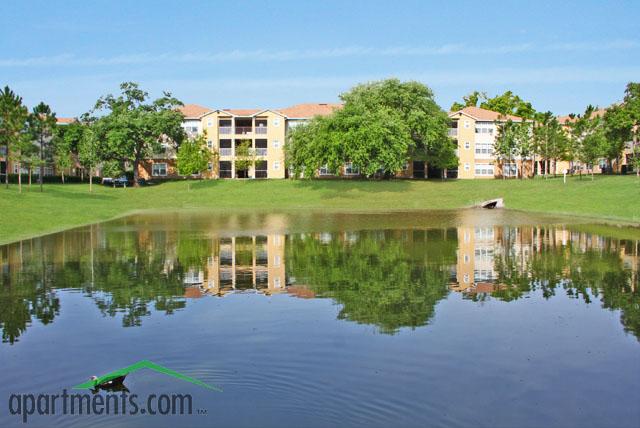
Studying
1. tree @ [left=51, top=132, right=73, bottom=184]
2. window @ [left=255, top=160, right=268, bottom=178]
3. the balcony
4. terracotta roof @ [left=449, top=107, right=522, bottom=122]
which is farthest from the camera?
window @ [left=255, top=160, right=268, bottom=178]

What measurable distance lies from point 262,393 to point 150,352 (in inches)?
120

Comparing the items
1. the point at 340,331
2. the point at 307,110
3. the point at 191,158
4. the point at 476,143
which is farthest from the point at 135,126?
the point at 340,331

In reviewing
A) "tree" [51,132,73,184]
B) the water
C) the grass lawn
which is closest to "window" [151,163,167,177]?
"tree" [51,132,73,184]

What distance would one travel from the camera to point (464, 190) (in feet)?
246

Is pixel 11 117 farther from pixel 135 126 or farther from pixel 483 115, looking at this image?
pixel 483 115

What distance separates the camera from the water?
973 centimetres

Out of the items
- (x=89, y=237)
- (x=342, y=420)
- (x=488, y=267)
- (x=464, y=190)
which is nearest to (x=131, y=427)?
(x=342, y=420)

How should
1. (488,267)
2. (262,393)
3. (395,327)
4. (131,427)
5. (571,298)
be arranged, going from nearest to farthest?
1. (131,427)
2. (262,393)
3. (395,327)
4. (571,298)
5. (488,267)

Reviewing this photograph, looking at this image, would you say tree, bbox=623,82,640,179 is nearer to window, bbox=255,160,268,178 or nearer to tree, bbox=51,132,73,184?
window, bbox=255,160,268,178

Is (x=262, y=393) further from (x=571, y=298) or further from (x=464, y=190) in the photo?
(x=464, y=190)

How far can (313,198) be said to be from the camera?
7100 cm

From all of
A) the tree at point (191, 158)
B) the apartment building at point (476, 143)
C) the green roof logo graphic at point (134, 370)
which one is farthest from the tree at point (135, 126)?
the green roof logo graphic at point (134, 370)

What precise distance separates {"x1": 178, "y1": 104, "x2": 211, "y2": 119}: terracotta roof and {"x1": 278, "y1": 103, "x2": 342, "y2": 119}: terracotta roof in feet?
41.3

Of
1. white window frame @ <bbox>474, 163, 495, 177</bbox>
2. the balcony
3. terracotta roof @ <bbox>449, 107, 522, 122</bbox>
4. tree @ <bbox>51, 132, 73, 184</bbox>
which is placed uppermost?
terracotta roof @ <bbox>449, 107, 522, 122</bbox>
